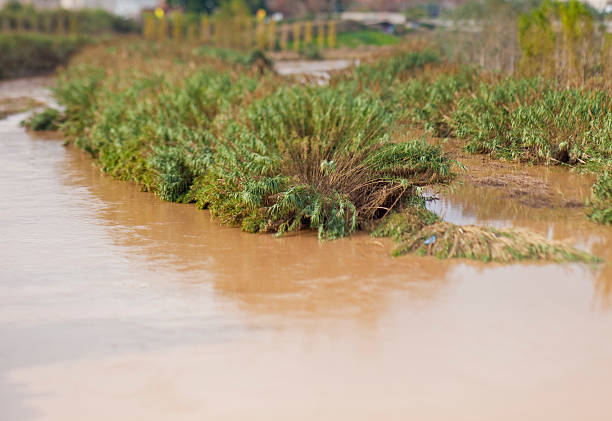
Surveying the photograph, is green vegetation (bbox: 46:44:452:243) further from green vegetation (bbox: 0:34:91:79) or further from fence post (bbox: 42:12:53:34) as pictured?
fence post (bbox: 42:12:53:34)

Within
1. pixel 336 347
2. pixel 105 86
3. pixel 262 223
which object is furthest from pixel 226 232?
pixel 105 86

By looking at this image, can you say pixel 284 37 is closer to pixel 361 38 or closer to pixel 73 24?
pixel 361 38

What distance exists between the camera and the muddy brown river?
12.8ft

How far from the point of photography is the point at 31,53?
101 ft

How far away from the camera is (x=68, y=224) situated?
7.37 m

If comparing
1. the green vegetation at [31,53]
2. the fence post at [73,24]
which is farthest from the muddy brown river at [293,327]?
the fence post at [73,24]

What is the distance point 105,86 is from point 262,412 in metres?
11.0

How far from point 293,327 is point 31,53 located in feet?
95.6

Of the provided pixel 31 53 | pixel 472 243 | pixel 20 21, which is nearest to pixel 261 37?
pixel 31 53

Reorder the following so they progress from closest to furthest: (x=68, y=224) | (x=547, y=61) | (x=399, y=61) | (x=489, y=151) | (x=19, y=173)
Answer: (x=68, y=224)
(x=489, y=151)
(x=19, y=173)
(x=547, y=61)
(x=399, y=61)

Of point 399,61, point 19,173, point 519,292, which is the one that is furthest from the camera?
point 399,61

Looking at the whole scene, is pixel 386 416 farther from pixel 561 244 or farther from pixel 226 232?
pixel 226 232

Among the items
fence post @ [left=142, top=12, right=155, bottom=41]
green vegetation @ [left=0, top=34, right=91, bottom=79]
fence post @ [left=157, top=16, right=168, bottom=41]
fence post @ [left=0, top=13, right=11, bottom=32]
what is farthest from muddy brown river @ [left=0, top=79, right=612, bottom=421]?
fence post @ [left=0, top=13, right=11, bottom=32]

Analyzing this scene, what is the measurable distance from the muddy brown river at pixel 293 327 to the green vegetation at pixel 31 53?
81.7ft
